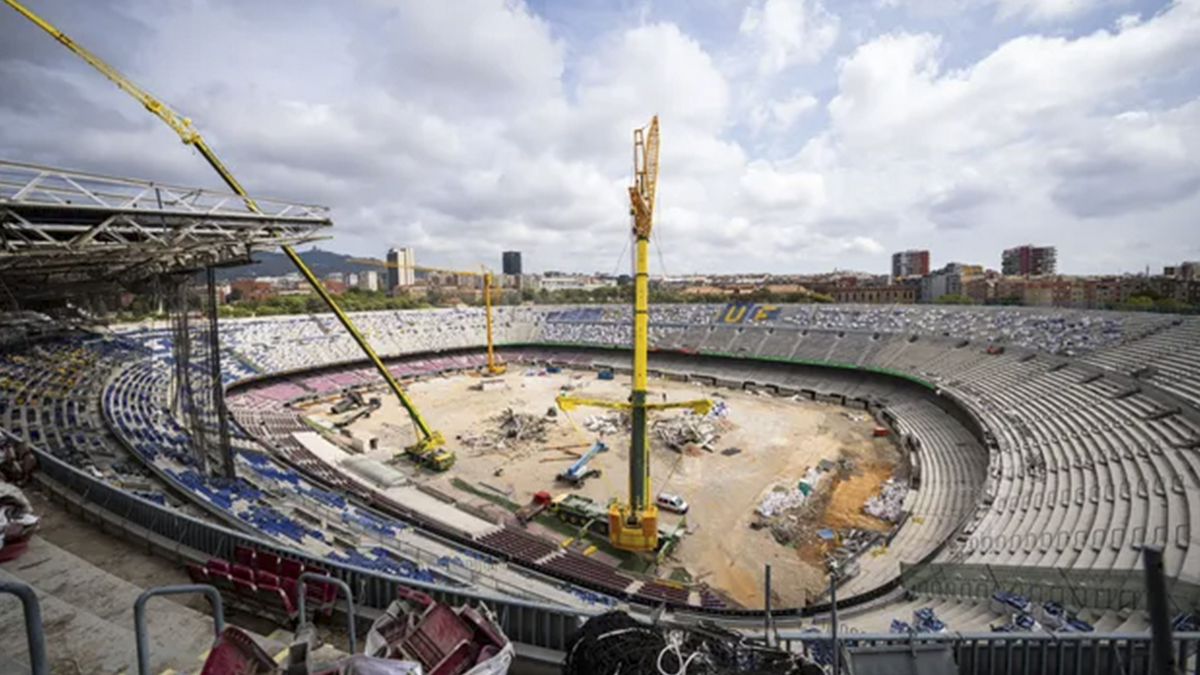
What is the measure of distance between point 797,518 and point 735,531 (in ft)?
8.44

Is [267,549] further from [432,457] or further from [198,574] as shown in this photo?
[432,457]

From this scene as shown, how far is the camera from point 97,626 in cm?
531

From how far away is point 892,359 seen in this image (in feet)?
118

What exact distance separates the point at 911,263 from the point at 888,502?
14719 centimetres

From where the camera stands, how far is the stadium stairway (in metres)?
4.87

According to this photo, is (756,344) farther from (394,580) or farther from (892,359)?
(394,580)

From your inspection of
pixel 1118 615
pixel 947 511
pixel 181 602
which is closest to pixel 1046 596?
pixel 1118 615

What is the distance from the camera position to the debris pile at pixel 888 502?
18500 mm

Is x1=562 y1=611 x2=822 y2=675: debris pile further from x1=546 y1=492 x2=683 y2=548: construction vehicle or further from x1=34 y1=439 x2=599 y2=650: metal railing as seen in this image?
x1=546 y1=492 x2=683 y2=548: construction vehicle

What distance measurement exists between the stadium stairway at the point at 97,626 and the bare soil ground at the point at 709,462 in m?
12.9

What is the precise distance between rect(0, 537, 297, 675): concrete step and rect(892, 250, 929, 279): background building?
158835 mm

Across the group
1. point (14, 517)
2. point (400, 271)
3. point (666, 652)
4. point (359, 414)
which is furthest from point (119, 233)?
point (400, 271)

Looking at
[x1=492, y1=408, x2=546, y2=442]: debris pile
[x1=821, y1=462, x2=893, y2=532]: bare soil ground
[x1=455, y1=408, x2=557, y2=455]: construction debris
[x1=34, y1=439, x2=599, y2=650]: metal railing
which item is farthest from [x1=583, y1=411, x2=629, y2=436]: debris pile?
[x1=34, y1=439, x2=599, y2=650]: metal railing

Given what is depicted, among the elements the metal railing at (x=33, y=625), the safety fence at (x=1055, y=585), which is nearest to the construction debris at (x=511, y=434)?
the safety fence at (x=1055, y=585)
